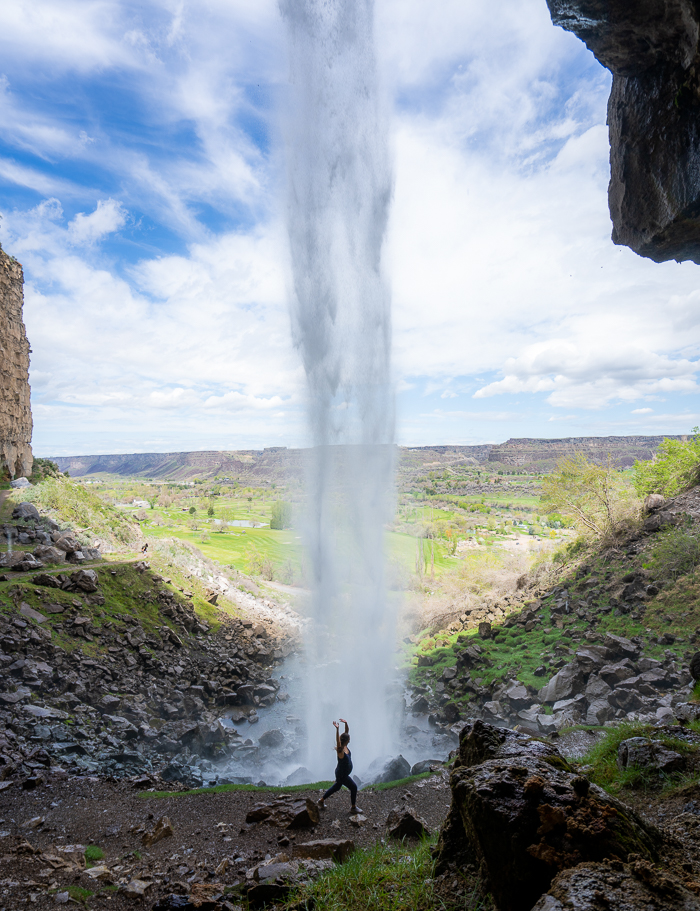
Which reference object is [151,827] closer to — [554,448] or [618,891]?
[618,891]

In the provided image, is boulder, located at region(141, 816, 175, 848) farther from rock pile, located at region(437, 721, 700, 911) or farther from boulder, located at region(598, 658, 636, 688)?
boulder, located at region(598, 658, 636, 688)

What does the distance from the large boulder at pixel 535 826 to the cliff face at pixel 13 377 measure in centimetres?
3489

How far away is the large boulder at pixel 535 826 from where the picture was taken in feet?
9.91

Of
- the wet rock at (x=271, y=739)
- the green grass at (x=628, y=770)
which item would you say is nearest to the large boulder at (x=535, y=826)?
the green grass at (x=628, y=770)

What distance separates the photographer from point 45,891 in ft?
18.7

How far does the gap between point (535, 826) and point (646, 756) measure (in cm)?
451

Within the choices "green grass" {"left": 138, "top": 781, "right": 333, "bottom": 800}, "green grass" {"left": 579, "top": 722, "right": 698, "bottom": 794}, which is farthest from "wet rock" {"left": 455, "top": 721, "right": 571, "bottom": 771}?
"green grass" {"left": 138, "top": 781, "right": 333, "bottom": 800}

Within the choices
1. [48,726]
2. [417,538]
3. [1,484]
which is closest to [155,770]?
[48,726]

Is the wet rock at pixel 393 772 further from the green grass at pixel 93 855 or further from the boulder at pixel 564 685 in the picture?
the green grass at pixel 93 855

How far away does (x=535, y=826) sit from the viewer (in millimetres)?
3182

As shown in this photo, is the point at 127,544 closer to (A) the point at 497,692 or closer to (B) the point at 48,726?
(B) the point at 48,726

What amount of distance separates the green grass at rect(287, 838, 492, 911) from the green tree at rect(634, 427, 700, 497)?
25.5 m

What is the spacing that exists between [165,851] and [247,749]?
799 centimetres

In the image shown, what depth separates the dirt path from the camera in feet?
20.2
